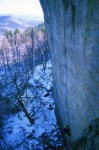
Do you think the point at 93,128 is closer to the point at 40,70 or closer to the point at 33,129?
the point at 33,129

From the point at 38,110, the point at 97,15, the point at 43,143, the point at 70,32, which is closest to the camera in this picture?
the point at 97,15

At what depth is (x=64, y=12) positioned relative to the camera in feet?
18.7

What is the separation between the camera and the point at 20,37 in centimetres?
6134

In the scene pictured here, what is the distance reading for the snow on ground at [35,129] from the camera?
16547mm

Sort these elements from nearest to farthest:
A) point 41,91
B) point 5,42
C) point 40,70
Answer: point 41,91 < point 40,70 < point 5,42

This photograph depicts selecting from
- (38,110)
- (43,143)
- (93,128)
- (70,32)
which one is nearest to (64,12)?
(70,32)

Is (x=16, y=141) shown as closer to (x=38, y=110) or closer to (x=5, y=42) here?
(x=38, y=110)

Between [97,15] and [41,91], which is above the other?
[97,15]

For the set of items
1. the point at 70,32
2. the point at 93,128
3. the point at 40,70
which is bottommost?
the point at 40,70

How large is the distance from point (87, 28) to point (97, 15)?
23.7 inches

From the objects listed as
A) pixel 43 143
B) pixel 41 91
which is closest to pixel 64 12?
pixel 43 143

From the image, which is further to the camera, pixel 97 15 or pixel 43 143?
pixel 43 143

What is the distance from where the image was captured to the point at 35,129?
19.1 m

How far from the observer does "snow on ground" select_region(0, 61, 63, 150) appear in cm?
1655
